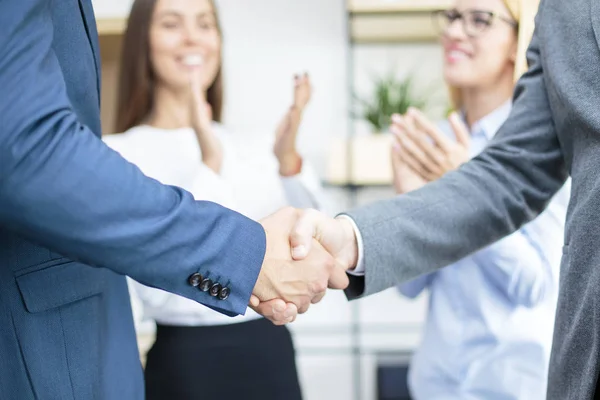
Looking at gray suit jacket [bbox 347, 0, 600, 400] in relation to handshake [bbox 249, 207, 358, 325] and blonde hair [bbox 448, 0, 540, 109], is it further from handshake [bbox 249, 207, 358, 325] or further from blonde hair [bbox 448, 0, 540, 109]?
blonde hair [bbox 448, 0, 540, 109]

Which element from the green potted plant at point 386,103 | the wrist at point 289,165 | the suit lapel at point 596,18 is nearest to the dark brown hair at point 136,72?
the wrist at point 289,165

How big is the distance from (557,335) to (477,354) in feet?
2.07

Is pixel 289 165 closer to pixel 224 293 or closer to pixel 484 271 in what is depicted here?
pixel 484 271

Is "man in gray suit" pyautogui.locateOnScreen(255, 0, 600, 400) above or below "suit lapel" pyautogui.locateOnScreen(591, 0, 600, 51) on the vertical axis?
below

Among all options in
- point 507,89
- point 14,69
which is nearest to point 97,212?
point 14,69

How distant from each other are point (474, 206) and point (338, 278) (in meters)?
0.25

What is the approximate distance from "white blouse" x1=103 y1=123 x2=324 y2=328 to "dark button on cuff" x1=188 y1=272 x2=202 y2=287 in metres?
0.64

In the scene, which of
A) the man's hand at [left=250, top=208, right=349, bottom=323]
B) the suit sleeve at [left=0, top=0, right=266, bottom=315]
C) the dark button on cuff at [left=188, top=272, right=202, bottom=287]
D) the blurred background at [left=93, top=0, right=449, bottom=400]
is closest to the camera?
the suit sleeve at [left=0, top=0, right=266, bottom=315]

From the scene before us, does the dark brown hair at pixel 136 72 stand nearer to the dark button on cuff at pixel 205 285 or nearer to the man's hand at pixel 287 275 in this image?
the man's hand at pixel 287 275

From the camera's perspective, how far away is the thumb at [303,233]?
3.99ft

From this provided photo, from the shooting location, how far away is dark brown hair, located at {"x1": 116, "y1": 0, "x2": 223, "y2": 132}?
164 cm

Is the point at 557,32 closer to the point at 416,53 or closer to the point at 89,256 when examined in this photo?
the point at 89,256

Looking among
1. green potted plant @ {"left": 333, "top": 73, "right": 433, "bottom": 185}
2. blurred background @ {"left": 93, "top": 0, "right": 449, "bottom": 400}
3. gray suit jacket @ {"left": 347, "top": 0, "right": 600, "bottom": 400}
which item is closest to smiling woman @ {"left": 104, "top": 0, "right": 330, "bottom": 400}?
blurred background @ {"left": 93, "top": 0, "right": 449, "bottom": 400}

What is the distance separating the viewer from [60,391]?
98cm
